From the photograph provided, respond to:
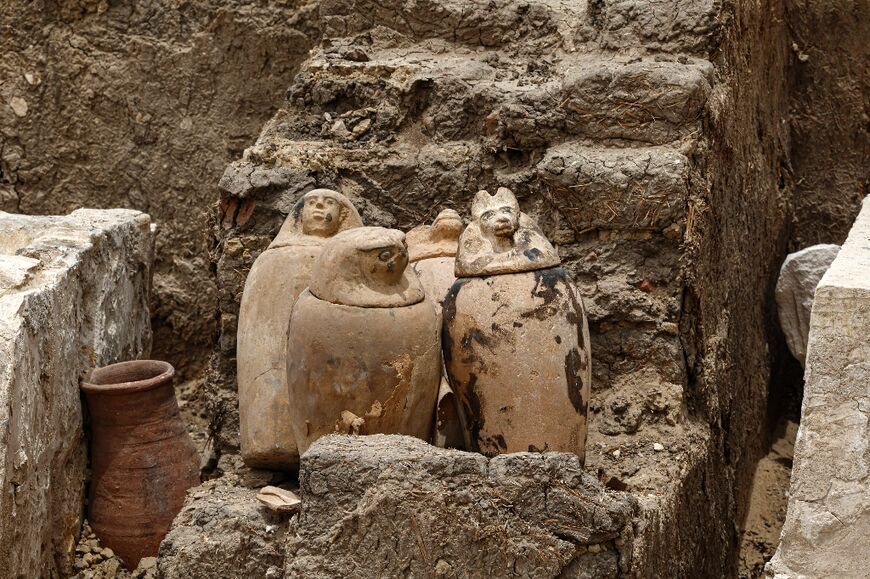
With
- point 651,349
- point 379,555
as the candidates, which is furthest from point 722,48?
point 379,555

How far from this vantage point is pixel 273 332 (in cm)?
365

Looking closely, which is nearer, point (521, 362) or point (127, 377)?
point (521, 362)

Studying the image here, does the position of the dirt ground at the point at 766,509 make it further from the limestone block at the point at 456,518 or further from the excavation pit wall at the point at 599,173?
the limestone block at the point at 456,518

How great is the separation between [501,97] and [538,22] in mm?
334

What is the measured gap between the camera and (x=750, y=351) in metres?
4.64

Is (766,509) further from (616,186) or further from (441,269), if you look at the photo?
(441,269)

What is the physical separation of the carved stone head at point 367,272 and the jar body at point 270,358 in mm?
318

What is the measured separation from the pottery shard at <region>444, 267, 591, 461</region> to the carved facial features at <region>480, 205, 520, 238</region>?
0.42ft

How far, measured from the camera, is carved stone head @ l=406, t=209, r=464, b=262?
3773mm

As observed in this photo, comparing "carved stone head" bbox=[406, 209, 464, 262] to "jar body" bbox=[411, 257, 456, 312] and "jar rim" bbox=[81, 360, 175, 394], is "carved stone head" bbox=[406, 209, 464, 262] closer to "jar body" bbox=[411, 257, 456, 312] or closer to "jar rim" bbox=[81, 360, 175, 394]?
"jar body" bbox=[411, 257, 456, 312]

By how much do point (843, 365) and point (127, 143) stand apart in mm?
3383

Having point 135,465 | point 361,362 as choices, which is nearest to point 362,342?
point 361,362

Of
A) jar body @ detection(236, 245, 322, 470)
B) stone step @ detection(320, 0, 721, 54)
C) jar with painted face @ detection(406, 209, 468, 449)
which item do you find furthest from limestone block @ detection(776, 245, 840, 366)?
jar body @ detection(236, 245, 322, 470)

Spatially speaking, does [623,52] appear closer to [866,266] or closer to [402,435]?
[866,266]
